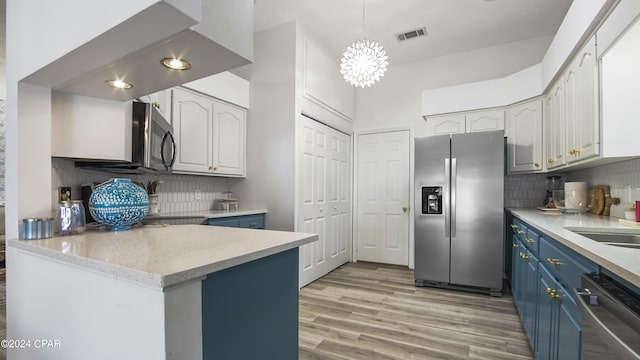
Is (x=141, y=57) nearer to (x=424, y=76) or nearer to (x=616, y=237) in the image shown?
(x=616, y=237)

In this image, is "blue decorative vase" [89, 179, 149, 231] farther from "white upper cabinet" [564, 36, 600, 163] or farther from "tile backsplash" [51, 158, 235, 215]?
"white upper cabinet" [564, 36, 600, 163]

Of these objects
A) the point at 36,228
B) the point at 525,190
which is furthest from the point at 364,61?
the point at 525,190

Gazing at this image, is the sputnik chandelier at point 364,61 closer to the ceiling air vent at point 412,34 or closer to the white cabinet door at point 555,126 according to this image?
the ceiling air vent at point 412,34

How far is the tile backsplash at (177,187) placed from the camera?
6.28ft

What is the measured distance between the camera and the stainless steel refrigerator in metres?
3.32

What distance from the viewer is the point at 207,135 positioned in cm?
323

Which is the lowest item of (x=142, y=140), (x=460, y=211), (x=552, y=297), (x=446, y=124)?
(x=552, y=297)

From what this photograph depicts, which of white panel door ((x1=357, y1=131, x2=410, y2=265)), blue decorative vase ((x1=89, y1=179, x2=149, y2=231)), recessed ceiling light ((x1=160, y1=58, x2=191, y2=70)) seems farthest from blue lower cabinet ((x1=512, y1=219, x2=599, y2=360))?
white panel door ((x1=357, y1=131, x2=410, y2=265))

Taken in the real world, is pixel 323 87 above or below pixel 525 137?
above

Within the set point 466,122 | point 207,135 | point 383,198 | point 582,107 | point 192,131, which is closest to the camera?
point 582,107

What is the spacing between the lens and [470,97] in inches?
151

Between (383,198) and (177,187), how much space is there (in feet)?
9.56

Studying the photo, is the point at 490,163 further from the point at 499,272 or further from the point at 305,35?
the point at 305,35

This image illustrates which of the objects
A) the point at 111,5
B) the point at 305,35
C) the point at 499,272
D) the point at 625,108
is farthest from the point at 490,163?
the point at 111,5
